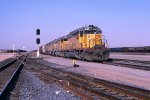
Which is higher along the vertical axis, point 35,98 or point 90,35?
point 90,35

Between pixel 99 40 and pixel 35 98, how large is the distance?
71.8ft

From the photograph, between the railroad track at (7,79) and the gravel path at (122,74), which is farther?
the gravel path at (122,74)

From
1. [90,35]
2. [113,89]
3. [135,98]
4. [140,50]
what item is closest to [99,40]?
[90,35]

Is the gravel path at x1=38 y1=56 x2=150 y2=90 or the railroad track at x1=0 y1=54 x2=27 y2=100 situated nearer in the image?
the railroad track at x1=0 y1=54 x2=27 y2=100

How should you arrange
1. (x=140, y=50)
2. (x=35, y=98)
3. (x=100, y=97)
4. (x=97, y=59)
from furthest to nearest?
(x=140, y=50)
(x=97, y=59)
(x=35, y=98)
(x=100, y=97)

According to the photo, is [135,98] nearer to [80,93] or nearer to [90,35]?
[80,93]

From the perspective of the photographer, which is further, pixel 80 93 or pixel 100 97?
pixel 80 93

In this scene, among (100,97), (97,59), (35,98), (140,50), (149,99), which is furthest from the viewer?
(140,50)

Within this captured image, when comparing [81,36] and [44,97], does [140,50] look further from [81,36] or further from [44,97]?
[44,97]

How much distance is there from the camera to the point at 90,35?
107ft

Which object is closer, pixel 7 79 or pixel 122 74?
pixel 7 79

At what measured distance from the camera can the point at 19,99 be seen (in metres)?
10.6

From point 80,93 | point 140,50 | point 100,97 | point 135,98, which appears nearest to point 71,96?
point 80,93

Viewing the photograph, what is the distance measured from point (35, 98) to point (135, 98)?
3378mm
